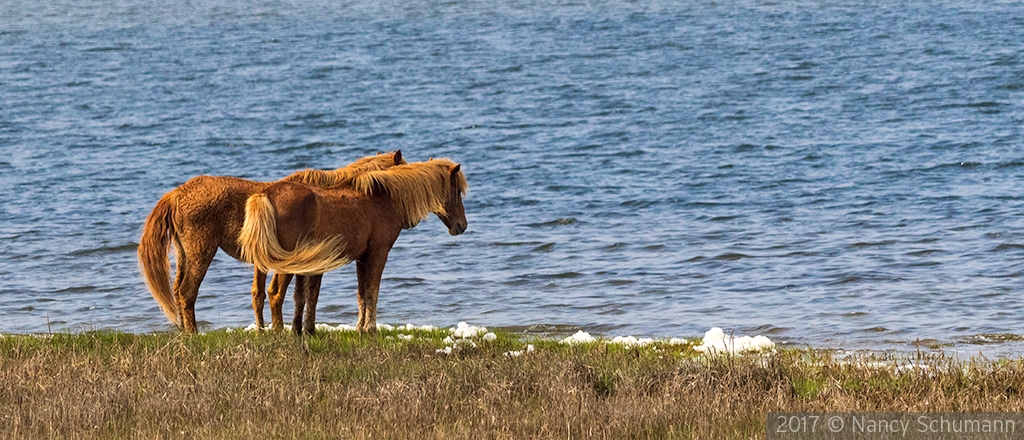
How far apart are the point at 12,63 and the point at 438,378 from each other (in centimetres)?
4170

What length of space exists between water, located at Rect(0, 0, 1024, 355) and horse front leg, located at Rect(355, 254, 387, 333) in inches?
109

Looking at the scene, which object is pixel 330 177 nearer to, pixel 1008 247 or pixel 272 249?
pixel 272 249

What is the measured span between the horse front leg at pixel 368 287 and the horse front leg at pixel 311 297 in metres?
0.35

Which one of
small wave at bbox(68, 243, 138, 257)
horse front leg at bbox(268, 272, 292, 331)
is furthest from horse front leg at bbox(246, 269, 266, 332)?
small wave at bbox(68, 243, 138, 257)

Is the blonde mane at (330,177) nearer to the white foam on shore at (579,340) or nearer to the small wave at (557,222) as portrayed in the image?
the white foam on shore at (579,340)

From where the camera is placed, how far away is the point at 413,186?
10.1 meters

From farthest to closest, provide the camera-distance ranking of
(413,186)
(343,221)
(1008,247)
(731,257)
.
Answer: (731,257), (1008,247), (413,186), (343,221)

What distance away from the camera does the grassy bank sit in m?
6.91

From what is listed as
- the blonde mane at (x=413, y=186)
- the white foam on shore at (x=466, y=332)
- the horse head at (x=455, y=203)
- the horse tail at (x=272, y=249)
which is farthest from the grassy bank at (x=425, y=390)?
the horse head at (x=455, y=203)

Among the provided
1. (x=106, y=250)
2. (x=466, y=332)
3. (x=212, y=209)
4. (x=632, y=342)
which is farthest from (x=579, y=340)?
(x=106, y=250)

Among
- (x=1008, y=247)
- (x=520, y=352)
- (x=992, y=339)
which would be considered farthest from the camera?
(x=1008, y=247)

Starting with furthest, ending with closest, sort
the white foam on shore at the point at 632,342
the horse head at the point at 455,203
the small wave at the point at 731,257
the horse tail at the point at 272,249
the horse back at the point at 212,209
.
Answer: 1. the small wave at the point at 731,257
2. the horse head at the point at 455,203
3. the white foam on shore at the point at 632,342
4. the horse back at the point at 212,209
5. the horse tail at the point at 272,249

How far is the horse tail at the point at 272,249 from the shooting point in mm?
9102

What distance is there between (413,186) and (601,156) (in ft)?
50.1
